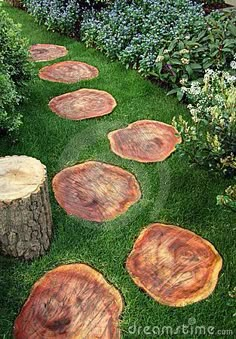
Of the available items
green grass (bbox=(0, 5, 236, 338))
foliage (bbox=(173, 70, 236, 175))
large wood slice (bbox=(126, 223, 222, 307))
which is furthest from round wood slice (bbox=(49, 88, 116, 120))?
large wood slice (bbox=(126, 223, 222, 307))

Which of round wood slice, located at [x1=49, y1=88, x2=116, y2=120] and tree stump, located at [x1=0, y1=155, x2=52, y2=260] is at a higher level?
tree stump, located at [x1=0, y1=155, x2=52, y2=260]

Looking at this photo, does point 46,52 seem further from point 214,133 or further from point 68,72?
point 214,133

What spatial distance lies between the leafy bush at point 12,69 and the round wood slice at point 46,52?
3.88 feet

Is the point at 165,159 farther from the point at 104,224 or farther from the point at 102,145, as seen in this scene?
the point at 104,224

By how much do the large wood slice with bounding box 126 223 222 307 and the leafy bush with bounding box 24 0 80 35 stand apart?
4.25m

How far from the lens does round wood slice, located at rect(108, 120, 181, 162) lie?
414 centimetres

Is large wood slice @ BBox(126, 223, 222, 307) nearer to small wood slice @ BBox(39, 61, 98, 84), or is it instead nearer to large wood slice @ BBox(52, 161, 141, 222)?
large wood slice @ BBox(52, 161, 141, 222)

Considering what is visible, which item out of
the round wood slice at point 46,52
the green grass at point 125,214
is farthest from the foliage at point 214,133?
the round wood slice at point 46,52

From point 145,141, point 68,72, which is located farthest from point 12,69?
point 145,141

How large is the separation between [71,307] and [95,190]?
1.12 metres

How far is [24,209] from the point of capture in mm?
2850

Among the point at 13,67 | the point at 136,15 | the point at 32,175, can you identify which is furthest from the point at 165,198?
the point at 136,15

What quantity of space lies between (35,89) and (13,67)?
0.67m

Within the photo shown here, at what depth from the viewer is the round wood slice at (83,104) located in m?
4.74
